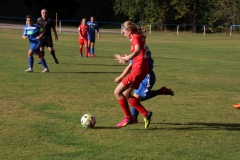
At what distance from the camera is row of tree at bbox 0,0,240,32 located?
5422 centimetres

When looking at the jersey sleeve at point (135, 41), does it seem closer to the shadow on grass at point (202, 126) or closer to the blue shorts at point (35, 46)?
the shadow on grass at point (202, 126)

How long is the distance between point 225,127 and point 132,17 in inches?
2061

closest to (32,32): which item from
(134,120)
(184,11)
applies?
(134,120)

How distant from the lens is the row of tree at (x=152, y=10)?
2135 inches

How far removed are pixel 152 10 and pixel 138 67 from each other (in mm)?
50907

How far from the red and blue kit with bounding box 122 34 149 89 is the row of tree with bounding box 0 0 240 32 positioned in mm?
46419

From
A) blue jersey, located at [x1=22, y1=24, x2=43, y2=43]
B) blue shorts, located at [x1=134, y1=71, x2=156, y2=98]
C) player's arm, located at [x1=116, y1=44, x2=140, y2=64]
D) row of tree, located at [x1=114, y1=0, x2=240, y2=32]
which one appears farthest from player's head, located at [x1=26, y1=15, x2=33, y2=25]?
row of tree, located at [x1=114, y1=0, x2=240, y2=32]

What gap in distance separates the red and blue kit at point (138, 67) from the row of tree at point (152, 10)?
152 feet

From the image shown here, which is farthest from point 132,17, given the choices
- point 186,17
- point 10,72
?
point 10,72

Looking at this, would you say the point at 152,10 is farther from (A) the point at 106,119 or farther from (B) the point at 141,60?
(B) the point at 141,60

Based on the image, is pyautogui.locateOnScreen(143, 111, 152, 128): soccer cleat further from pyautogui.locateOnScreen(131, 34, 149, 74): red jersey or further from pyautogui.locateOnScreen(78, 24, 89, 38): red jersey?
pyautogui.locateOnScreen(78, 24, 89, 38): red jersey

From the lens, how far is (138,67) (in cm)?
802

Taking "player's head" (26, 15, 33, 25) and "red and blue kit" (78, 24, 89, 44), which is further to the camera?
"red and blue kit" (78, 24, 89, 44)

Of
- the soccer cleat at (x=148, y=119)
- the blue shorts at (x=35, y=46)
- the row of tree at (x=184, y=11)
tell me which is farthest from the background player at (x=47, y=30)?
the row of tree at (x=184, y=11)
